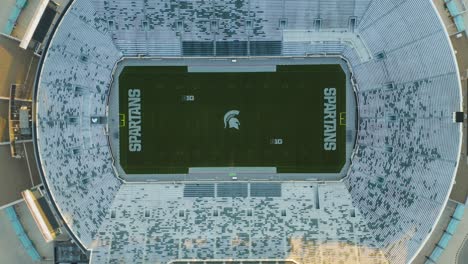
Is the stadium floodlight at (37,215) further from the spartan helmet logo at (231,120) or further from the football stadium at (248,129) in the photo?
the spartan helmet logo at (231,120)

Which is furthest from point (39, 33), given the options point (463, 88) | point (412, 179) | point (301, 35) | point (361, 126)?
point (463, 88)

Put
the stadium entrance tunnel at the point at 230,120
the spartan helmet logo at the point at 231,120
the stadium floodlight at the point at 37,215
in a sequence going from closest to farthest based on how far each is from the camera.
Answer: the stadium floodlight at the point at 37,215
the stadium entrance tunnel at the point at 230,120
the spartan helmet logo at the point at 231,120

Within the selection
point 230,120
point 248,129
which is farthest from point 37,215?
point 248,129

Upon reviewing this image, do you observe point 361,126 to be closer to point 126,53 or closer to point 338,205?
point 338,205

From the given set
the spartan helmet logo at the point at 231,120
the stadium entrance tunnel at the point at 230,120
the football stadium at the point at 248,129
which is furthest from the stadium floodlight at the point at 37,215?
the spartan helmet logo at the point at 231,120

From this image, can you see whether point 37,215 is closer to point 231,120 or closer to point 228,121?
point 228,121
